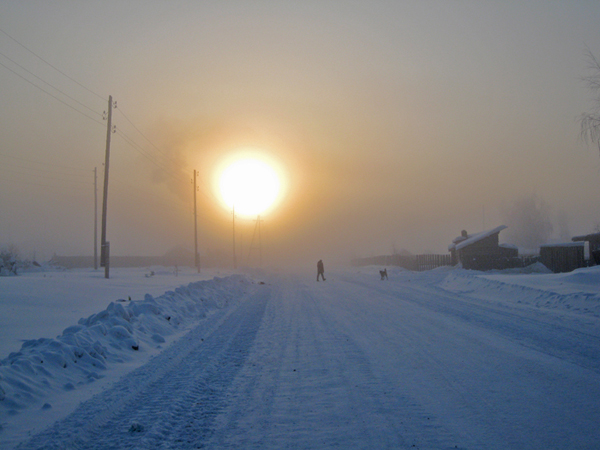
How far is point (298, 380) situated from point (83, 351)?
4.12m

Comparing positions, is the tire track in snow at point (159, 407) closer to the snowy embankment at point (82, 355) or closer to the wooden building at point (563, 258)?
the snowy embankment at point (82, 355)

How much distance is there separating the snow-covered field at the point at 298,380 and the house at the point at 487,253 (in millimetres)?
25883

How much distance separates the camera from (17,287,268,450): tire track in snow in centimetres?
470

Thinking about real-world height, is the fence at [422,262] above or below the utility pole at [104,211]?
below

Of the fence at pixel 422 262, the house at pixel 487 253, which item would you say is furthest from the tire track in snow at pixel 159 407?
the fence at pixel 422 262

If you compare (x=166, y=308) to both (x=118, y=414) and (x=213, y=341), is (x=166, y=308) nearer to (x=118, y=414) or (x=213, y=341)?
(x=213, y=341)

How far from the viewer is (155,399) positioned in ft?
19.7

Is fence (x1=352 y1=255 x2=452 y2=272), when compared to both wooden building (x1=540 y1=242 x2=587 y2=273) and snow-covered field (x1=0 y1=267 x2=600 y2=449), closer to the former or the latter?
wooden building (x1=540 y1=242 x2=587 y2=273)

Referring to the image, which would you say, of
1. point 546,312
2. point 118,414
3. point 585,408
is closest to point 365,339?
point 585,408

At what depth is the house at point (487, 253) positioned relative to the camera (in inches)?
1513

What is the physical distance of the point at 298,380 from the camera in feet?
22.6

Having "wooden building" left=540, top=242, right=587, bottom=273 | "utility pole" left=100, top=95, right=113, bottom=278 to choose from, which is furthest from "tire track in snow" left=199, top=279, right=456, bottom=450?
"wooden building" left=540, top=242, right=587, bottom=273

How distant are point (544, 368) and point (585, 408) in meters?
1.91

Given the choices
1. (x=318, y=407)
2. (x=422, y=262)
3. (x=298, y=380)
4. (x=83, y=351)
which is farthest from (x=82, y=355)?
(x=422, y=262)
